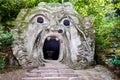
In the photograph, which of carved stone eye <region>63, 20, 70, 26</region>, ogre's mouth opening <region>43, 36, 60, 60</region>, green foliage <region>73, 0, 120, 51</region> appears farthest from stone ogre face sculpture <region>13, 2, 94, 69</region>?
green foliage <region>73, 0, 120, 51</region>

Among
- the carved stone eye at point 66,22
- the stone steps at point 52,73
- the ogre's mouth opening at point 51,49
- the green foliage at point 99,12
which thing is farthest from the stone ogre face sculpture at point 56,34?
the green foliage at point 99,12

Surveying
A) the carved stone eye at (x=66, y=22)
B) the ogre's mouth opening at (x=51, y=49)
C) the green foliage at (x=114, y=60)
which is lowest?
the green foliage at (x=114, y=60)

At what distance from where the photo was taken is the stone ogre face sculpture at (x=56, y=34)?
1038cm

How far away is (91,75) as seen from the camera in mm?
9352

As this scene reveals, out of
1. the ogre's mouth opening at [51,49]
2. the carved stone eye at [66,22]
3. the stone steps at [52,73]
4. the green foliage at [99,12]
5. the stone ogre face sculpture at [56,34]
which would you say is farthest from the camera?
the green foliage at [99,12]

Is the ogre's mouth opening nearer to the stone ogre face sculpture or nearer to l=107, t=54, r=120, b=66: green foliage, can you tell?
the stone ogre face sculpture

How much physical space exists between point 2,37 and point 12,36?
411 millimetres

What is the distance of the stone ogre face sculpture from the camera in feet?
34.1

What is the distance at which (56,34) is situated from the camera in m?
10.8

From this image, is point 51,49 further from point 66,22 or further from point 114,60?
point 114,60

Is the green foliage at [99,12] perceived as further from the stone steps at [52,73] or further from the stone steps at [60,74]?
the stone steps at [52,73]

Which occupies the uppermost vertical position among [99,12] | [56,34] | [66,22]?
[99,12]

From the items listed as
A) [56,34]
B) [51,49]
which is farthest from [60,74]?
[51,49]

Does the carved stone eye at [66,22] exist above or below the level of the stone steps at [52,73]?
above
